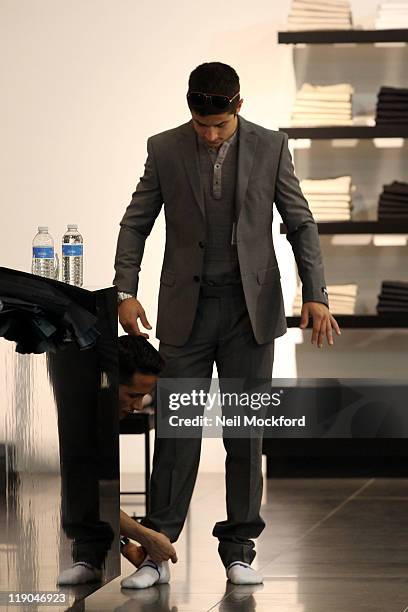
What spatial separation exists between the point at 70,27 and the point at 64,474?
11.8 feet

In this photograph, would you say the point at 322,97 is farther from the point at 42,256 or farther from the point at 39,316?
the point at 39,316

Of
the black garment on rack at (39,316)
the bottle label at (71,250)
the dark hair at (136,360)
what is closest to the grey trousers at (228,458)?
the dark hair at (136,360)

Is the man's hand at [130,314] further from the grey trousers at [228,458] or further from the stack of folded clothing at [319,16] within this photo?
the stack of folded clothing at [319,16]

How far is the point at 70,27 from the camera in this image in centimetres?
609

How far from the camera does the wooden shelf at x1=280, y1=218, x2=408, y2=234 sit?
18.9ft

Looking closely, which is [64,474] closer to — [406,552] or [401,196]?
[406,552]

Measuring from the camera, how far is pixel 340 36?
5809mm

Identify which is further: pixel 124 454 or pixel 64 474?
pixel 124 454

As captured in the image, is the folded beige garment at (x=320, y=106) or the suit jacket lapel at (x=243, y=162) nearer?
the suit jacket lapel at (x=243, y=162)

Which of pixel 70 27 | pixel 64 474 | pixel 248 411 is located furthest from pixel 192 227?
pixel 70 27

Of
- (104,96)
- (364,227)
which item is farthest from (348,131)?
(104,96)

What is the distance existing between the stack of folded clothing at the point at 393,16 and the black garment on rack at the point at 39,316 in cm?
345

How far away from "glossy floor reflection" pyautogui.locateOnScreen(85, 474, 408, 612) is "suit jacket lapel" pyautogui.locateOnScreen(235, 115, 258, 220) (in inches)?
41.0

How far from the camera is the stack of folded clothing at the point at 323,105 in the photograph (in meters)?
5.82
